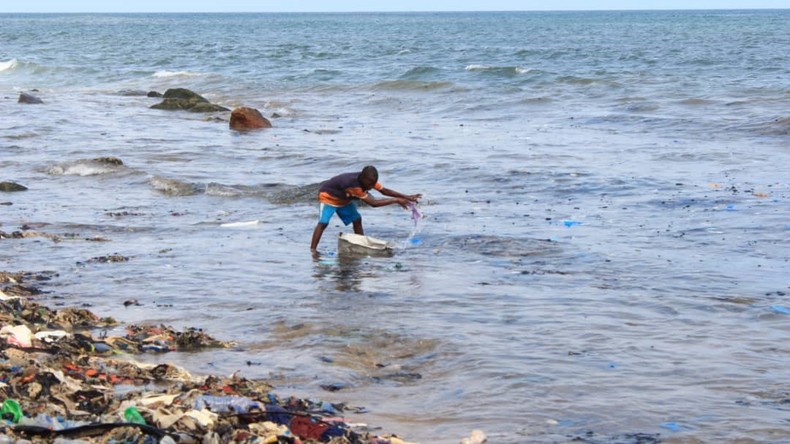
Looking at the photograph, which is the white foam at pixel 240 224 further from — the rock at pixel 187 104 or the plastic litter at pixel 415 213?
the rock at pixel 187 104

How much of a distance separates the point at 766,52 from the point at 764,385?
39.7 meters

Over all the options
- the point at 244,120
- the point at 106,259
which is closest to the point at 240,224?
the point at 106,259

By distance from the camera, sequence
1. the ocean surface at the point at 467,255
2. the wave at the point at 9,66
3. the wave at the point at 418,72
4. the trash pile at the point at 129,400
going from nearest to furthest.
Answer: the trash pile at the point at 129,400 → the ocean surface at the point at 467,255 → the wave at the point at 418,72 → the wave at the point at 9,66

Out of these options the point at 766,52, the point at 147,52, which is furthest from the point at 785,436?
the point at 147,52

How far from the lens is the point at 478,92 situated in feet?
99.3

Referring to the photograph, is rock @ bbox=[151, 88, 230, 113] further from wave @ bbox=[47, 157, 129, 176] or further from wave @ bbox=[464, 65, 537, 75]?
wave @ bbox=[464, 65, 537, 75]

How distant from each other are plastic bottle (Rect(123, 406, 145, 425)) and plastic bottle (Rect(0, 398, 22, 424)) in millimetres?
516

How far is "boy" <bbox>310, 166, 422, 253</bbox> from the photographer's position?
10.7 m

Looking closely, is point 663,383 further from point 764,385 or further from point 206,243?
point 206,243

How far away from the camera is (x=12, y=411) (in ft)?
17.3

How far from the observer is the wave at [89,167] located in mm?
16359

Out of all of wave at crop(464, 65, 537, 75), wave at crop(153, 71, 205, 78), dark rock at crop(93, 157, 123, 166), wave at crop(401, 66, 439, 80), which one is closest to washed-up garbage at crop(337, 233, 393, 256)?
dark rock at crop(93, 157, 123, 166)

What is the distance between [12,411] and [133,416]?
59cm

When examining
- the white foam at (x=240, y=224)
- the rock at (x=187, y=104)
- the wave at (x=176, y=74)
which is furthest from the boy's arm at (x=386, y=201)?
the wave at (x=176, y=74)
